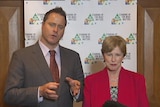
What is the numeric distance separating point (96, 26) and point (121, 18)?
244 millimetres

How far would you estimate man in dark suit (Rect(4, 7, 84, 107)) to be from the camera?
5.79ft

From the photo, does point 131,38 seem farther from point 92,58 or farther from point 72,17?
point 72,17

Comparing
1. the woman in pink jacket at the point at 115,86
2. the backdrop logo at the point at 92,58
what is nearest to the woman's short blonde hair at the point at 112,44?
the woman in pink jacket at the point at 115,86

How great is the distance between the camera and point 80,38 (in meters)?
2.65

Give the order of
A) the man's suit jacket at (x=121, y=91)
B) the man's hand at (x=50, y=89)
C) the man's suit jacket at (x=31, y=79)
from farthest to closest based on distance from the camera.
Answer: the man's suit jacket at (x=121, y=91), the man's suit jacket at (x=31, y=79), the man's hand at (x=50, y=89)

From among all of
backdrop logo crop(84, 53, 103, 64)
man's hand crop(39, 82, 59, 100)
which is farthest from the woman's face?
backdrop logo crop(84, 53, 103, 64)

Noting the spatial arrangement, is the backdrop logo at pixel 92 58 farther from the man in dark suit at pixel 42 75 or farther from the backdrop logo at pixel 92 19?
the man in dark suit at pixel 42 75

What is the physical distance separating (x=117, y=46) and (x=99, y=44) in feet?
2.51

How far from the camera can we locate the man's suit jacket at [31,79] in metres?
1.75

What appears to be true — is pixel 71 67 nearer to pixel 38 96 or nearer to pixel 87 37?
pixel 38 96

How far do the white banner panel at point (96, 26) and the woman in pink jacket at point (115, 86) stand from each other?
0.72 metres

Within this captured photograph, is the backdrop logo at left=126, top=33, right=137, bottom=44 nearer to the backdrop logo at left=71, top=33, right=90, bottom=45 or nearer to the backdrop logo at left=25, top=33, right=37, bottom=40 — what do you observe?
the backdrop logo at left=71, top=33, right=90, bottom=45

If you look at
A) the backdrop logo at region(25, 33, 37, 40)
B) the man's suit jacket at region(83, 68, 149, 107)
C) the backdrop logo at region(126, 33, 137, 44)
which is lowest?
the man's suit jacket at region(83, 68, 149, 107)

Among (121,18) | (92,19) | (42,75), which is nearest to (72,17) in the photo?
(92,19)
